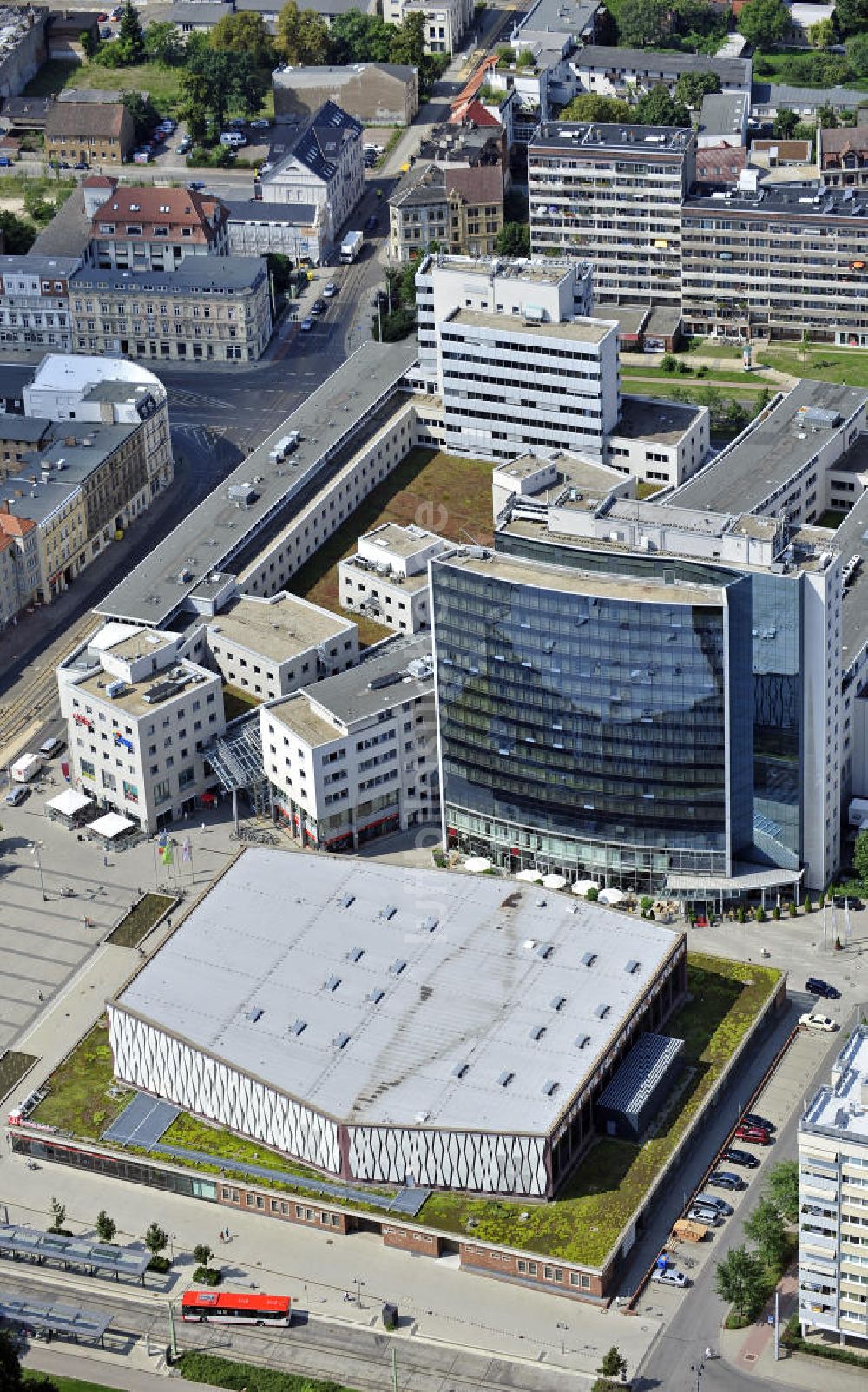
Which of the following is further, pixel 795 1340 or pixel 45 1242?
pixel 45 1242

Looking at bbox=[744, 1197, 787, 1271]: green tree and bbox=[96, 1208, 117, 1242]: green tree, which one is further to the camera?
bbox=[96, 1208, 117, 1242]: green tree

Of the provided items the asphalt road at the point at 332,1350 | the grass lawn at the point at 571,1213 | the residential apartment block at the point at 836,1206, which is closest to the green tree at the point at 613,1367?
the asphalt road at the point at 332,1350

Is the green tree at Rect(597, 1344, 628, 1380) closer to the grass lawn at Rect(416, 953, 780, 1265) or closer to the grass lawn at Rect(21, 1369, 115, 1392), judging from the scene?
the grass lawn at Rect(416, 953, 780, 1265)

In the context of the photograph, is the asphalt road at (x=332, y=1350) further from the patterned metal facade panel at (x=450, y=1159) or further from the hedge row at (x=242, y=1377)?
the patterned metal facade panel at (x=450, y=1159)

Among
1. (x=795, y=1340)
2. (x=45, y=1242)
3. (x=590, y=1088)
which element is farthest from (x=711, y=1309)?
(x=45, y=1242)

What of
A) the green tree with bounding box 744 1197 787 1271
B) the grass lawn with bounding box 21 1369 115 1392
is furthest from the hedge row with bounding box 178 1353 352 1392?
the green tree with bounding box 744 1197 787 1271

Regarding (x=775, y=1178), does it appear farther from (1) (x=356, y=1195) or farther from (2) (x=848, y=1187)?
(1) (x=356, y=1195)
